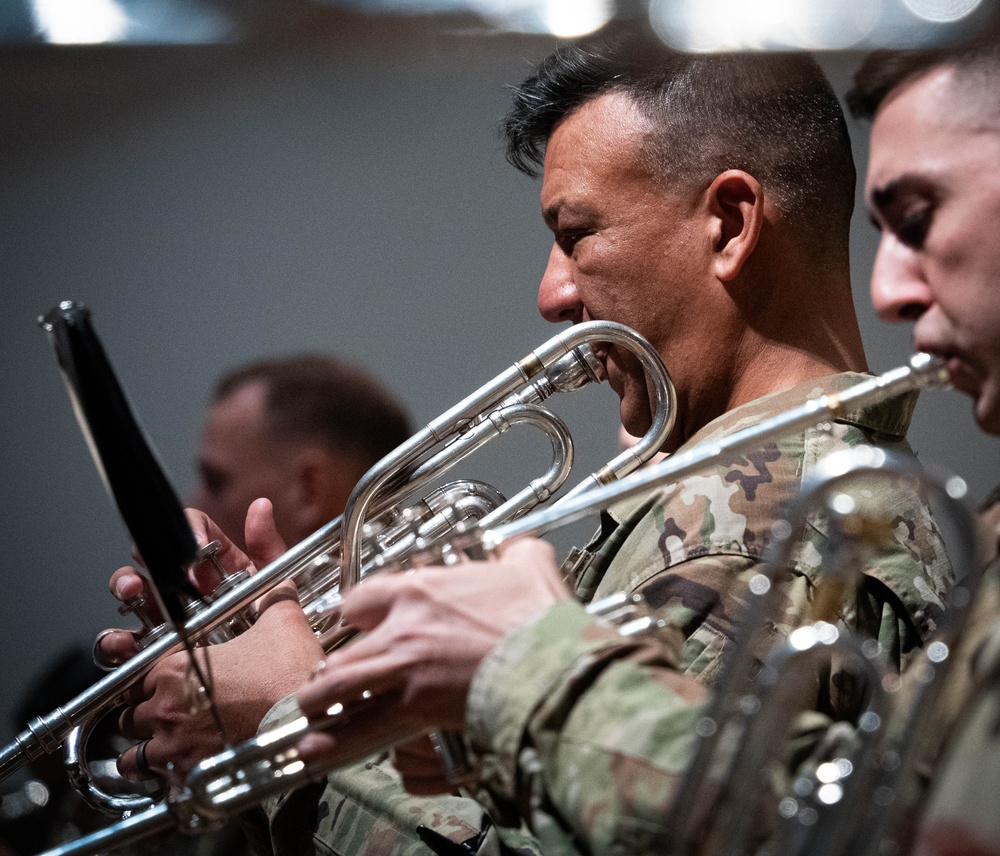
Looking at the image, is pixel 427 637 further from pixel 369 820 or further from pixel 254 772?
pixel 369 820

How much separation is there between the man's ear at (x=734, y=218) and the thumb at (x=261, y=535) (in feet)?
2.55

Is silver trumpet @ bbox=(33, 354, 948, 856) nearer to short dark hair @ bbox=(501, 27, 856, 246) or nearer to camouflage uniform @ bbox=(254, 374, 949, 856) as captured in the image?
camouflage uniform @ bbox=(254, 374, 949, 856)

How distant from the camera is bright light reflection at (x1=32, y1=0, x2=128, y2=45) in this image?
2.03 meters

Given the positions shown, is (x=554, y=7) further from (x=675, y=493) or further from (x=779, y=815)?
(x=779, y=815)

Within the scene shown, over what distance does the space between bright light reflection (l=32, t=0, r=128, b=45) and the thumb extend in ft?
3.32

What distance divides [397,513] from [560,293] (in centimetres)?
41

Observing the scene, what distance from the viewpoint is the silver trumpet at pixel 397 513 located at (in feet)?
4.92

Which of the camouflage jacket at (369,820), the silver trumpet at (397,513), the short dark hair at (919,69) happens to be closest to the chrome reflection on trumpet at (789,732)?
the short dark hair at (919,69)

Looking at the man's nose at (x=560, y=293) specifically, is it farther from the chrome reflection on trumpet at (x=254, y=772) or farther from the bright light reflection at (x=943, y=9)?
the chrome reflection on trumpet at (x=254, y=772)

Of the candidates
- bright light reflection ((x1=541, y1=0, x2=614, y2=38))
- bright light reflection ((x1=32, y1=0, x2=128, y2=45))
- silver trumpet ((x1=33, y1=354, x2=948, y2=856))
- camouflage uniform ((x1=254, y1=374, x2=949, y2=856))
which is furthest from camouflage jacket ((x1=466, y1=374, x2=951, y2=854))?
bright light reflection ((x1=32, y1=0, x2=128, y2=45))

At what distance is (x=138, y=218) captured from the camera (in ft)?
7.58

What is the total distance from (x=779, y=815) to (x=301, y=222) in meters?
1.79

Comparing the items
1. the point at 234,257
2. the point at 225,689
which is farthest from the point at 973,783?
the point at 234,257

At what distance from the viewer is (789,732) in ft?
2.65
